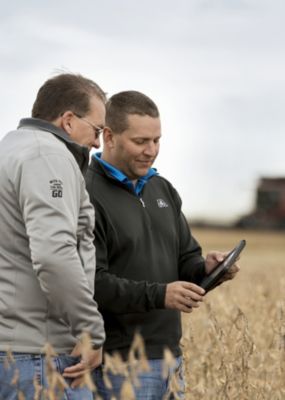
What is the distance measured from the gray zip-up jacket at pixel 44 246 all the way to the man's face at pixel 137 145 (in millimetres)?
598

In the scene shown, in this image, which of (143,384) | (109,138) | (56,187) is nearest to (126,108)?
(109,138)

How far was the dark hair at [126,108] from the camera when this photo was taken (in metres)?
3.67

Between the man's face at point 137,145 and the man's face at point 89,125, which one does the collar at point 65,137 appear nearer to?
the man's face at point 89,125

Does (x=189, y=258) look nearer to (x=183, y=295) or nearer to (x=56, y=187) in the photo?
(x=183, y=295)

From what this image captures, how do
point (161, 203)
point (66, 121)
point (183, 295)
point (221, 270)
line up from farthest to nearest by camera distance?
point (161, 203), point (221, 270), point (183, 295), point (66, 121)

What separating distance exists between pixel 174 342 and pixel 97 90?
3.87ft

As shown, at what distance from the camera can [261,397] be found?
3941 mm

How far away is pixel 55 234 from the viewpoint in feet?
9.35

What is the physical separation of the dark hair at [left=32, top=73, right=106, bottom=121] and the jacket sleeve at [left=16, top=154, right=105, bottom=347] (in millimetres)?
268

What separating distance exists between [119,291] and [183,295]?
0.25 metres

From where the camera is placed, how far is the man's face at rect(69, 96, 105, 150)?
311cm

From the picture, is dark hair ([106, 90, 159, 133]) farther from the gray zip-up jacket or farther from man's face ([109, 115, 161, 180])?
the gray zip-up jacket

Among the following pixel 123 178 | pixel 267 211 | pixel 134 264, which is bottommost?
pixel 267 211

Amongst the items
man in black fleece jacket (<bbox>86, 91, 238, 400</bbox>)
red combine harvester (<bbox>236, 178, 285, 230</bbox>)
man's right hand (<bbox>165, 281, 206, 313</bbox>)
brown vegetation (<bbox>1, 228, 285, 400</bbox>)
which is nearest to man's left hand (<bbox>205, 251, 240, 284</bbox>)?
man in black fleece jacket (<bbox>86, 91, 238, 400</bbox>)
